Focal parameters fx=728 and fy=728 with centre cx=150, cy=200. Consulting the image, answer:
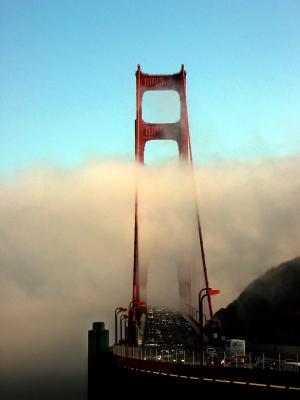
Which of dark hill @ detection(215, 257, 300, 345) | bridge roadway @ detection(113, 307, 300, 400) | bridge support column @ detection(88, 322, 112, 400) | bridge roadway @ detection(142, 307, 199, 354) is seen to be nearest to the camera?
bridge roadway @ detection(113, 307, 300, 400)

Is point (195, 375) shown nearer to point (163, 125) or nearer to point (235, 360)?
point (235, 360)

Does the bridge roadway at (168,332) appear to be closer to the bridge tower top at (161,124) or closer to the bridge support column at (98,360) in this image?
the bridge support column at (98,360)

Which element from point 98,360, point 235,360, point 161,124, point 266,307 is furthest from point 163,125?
point 235,360

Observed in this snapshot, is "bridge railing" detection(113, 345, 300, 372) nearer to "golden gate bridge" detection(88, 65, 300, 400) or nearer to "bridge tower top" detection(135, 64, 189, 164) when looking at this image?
"golden gate bridge" detection(88, 65, 300, 400)

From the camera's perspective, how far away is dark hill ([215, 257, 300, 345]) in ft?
291

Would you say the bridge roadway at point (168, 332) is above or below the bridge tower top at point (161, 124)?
below

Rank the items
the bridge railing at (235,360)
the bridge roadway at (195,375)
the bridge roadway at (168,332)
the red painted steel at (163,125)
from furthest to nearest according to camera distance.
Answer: the red painted steel at (163,125)
the bridge roadway at (168,332)
the bridge railing at (235,360)
the bridge roadway at (195,375)

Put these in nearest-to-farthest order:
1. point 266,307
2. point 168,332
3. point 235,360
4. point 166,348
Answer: point 235,360 < point 166,348 < point 168,332 < point 266,307

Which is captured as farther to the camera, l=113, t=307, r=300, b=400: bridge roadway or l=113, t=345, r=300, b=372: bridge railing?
l=113, t=345, r=300, b=372: bridge railing

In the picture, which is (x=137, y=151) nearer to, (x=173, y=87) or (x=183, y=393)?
(x=173, y=87)

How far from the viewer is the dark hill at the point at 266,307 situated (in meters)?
88.6

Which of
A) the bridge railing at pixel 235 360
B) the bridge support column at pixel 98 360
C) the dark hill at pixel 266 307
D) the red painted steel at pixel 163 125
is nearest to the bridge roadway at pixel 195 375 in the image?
the bridge railing at pixel 235 360

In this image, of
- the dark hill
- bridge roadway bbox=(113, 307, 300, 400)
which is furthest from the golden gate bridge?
the dark hill

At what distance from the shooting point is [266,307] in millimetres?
102812
